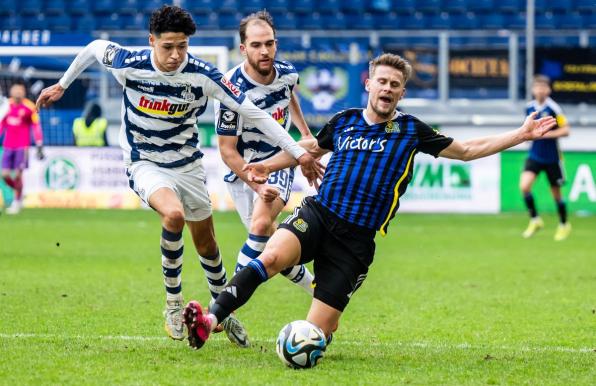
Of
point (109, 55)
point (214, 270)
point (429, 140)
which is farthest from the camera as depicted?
point (214, 270)

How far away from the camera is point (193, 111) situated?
7.51m

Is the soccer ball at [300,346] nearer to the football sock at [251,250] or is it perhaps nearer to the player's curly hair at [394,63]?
the football sock at [251,250]

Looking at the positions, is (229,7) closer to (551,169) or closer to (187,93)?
(551,169)

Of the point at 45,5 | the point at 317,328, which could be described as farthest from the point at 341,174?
the point at 45,5

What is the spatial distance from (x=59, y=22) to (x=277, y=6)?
5.04m

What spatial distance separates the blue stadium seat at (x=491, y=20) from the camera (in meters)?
25.3

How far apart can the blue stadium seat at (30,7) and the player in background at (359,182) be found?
2100 centimetres

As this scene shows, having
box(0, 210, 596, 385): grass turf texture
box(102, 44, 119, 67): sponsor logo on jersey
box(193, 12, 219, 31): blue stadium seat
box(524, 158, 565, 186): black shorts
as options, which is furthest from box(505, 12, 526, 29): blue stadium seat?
box(102, 44, 119, 67): sponsor logo on jersey

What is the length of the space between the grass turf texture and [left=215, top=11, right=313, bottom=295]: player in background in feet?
2.43

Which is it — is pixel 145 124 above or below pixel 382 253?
above

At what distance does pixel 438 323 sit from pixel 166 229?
7.66ft

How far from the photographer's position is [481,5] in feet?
84.2

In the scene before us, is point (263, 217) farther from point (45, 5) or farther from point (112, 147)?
point (45, 5)

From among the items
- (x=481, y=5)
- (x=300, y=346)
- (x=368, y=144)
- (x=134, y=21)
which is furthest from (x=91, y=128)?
(x=300, y=346)
